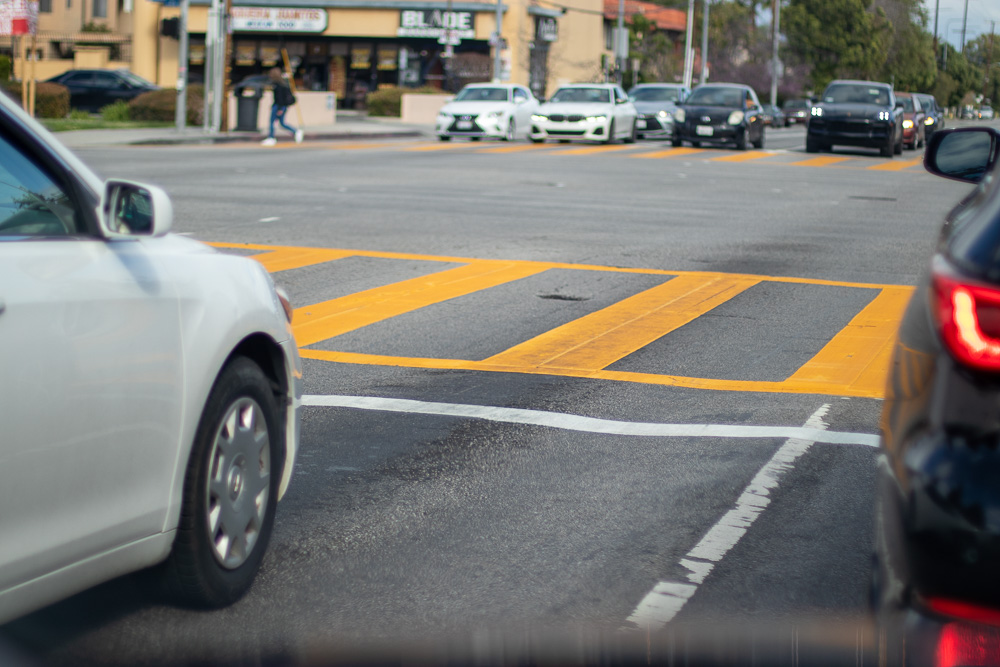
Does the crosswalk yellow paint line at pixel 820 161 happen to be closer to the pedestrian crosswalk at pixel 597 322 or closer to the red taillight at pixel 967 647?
the pedestrian crosswalk at pixel 597 322

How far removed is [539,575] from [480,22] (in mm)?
59084

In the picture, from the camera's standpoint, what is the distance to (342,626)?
12.3ft

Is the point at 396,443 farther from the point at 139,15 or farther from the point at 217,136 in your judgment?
the point at 139,15

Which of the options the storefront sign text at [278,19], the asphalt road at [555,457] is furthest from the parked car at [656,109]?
the storefront sign text at [278,19]

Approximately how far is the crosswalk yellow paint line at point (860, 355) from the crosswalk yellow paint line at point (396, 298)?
2867 mm

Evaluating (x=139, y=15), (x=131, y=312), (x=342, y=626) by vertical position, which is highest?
(x=139, y=15)

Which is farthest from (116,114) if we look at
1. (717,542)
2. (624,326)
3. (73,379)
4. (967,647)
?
(967,647)

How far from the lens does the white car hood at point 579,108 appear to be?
109ft

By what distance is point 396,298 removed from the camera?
9.59 metres

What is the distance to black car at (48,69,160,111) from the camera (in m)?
45.2

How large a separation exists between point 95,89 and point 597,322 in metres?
40.2

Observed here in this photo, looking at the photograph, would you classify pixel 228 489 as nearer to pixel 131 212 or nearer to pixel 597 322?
pixel 131 212

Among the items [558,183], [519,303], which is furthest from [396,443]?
[558,183]

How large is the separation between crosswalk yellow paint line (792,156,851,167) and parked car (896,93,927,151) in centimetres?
583
